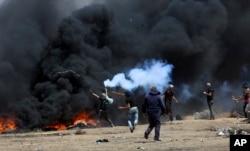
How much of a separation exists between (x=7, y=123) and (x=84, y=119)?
5.69 meters

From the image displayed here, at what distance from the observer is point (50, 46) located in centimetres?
4341

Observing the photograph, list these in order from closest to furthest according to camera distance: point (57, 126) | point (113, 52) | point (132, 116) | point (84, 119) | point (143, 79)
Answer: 1. point (132, 116)
2. point (143, 79)
3. point (57, 126)
4. point (84, 119)
5. point (113, 52)

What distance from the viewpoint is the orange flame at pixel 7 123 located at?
1403 inches

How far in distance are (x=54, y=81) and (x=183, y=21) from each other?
581 inches

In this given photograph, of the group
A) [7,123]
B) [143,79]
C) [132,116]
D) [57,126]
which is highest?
[143,79]

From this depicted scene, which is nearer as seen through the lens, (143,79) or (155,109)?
(155,109)

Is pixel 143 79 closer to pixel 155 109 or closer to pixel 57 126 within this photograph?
pixel 57 126

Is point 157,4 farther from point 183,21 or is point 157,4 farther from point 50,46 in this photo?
point 50,46

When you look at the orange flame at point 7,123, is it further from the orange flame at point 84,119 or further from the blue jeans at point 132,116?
the blue jeans at point 132,116

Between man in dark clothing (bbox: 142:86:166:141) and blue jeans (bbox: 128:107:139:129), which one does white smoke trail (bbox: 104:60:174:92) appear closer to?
blue jeans (bbox: 128:107:139:129)

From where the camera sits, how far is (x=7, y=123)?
36.7 metres

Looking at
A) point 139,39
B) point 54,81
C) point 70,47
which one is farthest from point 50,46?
point 139,39

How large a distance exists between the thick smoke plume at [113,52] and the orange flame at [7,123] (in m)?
0.52

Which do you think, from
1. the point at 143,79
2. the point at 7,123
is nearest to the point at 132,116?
the point at 143,79
